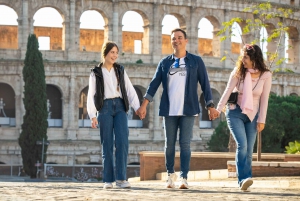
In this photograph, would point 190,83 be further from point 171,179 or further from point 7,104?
point 7,104

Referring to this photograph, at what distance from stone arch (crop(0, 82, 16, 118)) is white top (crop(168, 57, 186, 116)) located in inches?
1314

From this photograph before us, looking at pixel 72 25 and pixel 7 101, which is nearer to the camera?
pixel 72 25

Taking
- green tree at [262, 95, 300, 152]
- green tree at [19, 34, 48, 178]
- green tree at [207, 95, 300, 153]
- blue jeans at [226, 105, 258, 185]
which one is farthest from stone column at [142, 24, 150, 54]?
blue jeans at [226, 105, 258, 185]

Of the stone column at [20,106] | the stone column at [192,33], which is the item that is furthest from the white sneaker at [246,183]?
the stone column at [192,33]

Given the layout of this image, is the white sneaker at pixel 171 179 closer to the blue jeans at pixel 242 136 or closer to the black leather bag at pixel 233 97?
the blue jeans at pixel 242 136

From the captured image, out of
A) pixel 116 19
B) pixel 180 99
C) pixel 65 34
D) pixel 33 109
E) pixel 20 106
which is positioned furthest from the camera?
pixel 116 19

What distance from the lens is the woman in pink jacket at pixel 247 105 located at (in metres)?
13.2

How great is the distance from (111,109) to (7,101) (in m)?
33.7

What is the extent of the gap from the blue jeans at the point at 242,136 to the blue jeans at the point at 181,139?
0.62 m

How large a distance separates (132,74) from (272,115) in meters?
8.48

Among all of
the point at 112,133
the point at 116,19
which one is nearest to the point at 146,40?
the point at 116,19

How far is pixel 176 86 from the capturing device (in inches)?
533

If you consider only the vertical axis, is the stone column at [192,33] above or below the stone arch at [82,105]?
above

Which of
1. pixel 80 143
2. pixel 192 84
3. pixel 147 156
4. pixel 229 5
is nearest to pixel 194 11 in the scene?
pixel 229 5
